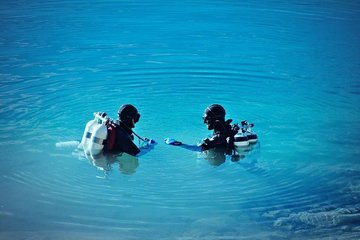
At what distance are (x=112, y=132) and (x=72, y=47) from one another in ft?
23.3

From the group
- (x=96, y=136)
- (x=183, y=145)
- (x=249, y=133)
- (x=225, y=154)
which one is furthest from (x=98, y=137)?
(x=249, y=133)

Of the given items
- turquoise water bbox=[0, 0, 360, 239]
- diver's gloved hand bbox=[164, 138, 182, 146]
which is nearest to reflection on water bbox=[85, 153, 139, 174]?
turquoise water bbox=[0, 0, 360, 239]

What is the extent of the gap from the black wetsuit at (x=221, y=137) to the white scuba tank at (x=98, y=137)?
1.55m

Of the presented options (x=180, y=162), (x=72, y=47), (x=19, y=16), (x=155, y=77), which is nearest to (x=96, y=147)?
(x=180, y=162)

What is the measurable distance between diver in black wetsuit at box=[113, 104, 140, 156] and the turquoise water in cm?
32

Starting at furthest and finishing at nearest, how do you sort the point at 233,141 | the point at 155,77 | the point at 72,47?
1. the point at 72,47
2. the point at 155,77
3. the point at 233,141

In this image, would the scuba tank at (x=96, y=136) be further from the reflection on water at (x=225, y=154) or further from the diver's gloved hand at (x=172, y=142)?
the reflection on water at (x=225, y=154)

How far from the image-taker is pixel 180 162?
8.43m

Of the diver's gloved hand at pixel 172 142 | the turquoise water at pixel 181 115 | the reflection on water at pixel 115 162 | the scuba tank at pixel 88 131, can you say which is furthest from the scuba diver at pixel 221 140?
the scuba tank at pixel 88 131

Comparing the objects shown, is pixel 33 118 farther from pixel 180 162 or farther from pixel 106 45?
pixel 106 45

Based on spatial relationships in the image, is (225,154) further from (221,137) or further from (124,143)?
(124,143)

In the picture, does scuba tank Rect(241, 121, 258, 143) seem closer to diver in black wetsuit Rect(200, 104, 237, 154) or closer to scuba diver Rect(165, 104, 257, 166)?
scuba diver Rect(165, 104, 257, 166)

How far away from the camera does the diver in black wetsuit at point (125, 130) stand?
8180mm

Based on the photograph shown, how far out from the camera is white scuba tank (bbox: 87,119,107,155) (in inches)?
313
